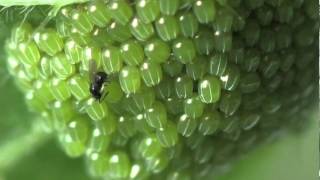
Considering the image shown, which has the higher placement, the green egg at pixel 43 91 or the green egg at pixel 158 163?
the green egg at pixel 43 91

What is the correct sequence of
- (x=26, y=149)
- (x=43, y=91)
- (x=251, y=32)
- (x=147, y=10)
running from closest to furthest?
(x=147, y=10)
(x=251, y=32)
(x=43, y=91)
(x=26, y=149)

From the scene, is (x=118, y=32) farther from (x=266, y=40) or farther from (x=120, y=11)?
(x=266, y=40)

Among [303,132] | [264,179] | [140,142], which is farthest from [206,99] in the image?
[264,179]

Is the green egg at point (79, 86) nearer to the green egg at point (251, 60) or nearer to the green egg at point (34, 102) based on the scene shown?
the green egg at point (34, 102)

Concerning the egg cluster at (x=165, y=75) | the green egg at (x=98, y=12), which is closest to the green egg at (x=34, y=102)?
the egg cluster at (x=165, y=75)

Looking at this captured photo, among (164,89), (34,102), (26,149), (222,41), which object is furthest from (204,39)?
(26,149)

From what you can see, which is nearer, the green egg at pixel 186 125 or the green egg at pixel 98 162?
the green egg at pixel 186 125

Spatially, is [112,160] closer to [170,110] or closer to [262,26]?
[170,110]
